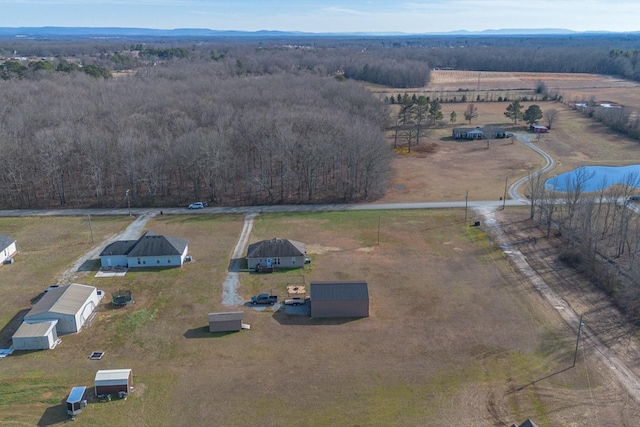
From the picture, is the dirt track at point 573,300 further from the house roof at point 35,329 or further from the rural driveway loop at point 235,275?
the house roof at point 35,329

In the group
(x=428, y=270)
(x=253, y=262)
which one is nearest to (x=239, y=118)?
(x=253, y=262)

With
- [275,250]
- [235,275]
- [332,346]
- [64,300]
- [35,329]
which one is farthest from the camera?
[275,250]

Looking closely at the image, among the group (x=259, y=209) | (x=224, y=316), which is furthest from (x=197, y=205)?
(x=224, y=316)

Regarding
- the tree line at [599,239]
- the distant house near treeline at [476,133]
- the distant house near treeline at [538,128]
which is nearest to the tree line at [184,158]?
the tree line at [599,239]

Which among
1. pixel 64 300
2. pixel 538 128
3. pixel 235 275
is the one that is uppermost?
pixel 538 128

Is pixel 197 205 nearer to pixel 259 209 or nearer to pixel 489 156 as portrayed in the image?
pixel 259 209

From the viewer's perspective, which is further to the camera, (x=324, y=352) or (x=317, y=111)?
(x=317, y=111)

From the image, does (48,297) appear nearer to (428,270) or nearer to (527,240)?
(428,270)
